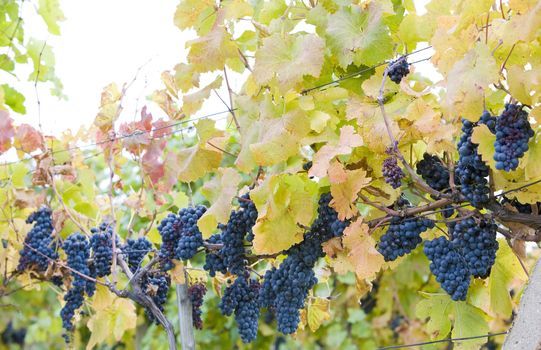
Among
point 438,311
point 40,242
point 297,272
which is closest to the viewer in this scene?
point 297,272

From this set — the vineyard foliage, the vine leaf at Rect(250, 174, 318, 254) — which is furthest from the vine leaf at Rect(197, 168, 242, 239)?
the vine leaf at Rect(250, 174, 318, 254)

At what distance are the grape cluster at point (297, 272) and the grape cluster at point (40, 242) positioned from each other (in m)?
1.01

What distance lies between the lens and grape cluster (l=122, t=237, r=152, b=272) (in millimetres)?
2580

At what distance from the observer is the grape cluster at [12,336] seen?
27.9 ft

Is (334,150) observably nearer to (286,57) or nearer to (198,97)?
(286,57)

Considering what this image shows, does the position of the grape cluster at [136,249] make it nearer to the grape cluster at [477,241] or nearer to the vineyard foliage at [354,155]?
the vineyard foliage at [354,155]

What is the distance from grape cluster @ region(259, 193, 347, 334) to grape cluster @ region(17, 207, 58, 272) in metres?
1.01

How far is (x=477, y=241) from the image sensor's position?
168cm

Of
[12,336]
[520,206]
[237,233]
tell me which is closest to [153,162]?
[237,233]

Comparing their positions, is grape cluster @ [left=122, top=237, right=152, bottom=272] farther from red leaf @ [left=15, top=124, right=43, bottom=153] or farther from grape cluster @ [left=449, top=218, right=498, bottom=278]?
grape cluster @ [left=449, top=218, right=498, bottom=278]

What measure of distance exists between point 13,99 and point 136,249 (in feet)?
4.21

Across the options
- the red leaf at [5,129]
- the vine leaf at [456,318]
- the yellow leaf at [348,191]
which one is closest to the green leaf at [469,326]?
the vine leaf at [456,318]

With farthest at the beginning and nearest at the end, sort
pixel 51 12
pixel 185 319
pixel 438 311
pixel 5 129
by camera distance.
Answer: pixel 51 12, pixel 5 129, pixel 185 319, pixel 438 311

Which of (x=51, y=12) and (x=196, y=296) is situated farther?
(x=51, y=12)
